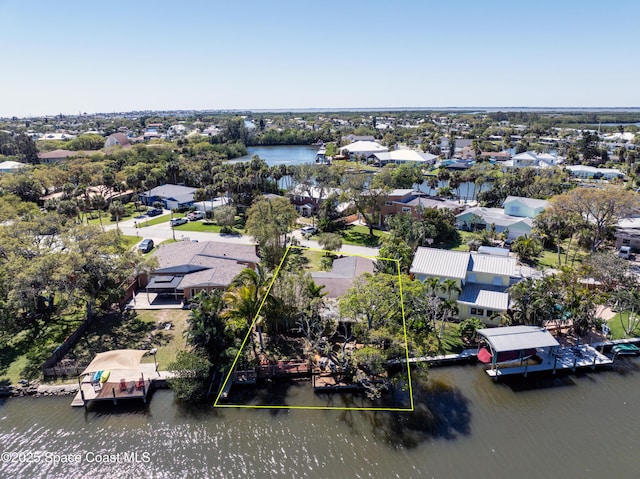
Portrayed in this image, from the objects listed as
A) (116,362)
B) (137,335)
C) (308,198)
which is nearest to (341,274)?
(137,335)

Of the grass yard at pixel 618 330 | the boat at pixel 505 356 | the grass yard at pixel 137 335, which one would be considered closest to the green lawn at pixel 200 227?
the grass yard at pixel 137 335

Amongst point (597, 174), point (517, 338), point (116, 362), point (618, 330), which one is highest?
point (597, 174)

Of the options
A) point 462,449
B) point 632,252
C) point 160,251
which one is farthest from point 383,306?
point 632,252

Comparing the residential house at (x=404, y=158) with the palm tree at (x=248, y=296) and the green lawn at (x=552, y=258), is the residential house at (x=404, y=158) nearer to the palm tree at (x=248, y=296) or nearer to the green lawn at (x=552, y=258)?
the green lawn at (x=552, y=258)

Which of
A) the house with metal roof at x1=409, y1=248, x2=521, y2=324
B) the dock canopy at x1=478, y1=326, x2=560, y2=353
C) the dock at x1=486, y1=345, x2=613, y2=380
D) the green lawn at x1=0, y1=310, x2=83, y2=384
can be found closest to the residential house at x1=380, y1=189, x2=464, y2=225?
the house with metal roof at x1=409, y1=248, x2=521, y2=324

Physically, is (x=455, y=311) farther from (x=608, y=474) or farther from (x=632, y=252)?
(x=632, y=252)

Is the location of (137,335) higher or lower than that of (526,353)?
higher

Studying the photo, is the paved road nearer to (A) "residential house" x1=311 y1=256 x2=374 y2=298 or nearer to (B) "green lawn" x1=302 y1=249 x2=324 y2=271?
(B) "green lawn" x1=302 y1=249 x2=324 y2=271

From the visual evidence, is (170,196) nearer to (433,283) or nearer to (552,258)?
(433,283)
